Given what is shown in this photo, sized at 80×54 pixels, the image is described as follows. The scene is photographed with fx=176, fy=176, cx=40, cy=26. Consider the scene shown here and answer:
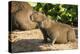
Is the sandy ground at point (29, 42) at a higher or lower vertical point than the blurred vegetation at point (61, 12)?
lower

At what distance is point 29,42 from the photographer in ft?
7.01

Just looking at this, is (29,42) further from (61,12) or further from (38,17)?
(61,12)

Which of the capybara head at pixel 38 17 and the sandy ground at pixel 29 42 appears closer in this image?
the sandy ground at pixel 29 42

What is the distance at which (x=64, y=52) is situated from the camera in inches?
91.5

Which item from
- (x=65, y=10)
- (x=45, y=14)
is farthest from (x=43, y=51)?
(x=65, y=10)

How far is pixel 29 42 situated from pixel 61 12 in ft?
1.93

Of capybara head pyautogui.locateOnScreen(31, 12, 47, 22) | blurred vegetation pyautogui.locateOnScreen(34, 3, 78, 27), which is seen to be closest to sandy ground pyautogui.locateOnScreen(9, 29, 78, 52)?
capybara head pyautogui.locateOnScreen(31, 12, 47, 22)

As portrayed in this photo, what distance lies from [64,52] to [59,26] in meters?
0.35

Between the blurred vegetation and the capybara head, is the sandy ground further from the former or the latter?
the blurred vegetation

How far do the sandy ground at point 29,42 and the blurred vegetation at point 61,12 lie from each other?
0.90 feet

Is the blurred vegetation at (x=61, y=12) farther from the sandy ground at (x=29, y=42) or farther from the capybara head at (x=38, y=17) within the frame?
the sandy ground at (x=29, y=42)

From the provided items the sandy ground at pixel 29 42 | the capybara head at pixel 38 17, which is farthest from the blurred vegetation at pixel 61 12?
the sandy ground at pixel 29 42

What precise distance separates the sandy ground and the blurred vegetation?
0.90 feet

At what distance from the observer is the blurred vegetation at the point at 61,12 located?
223cm
